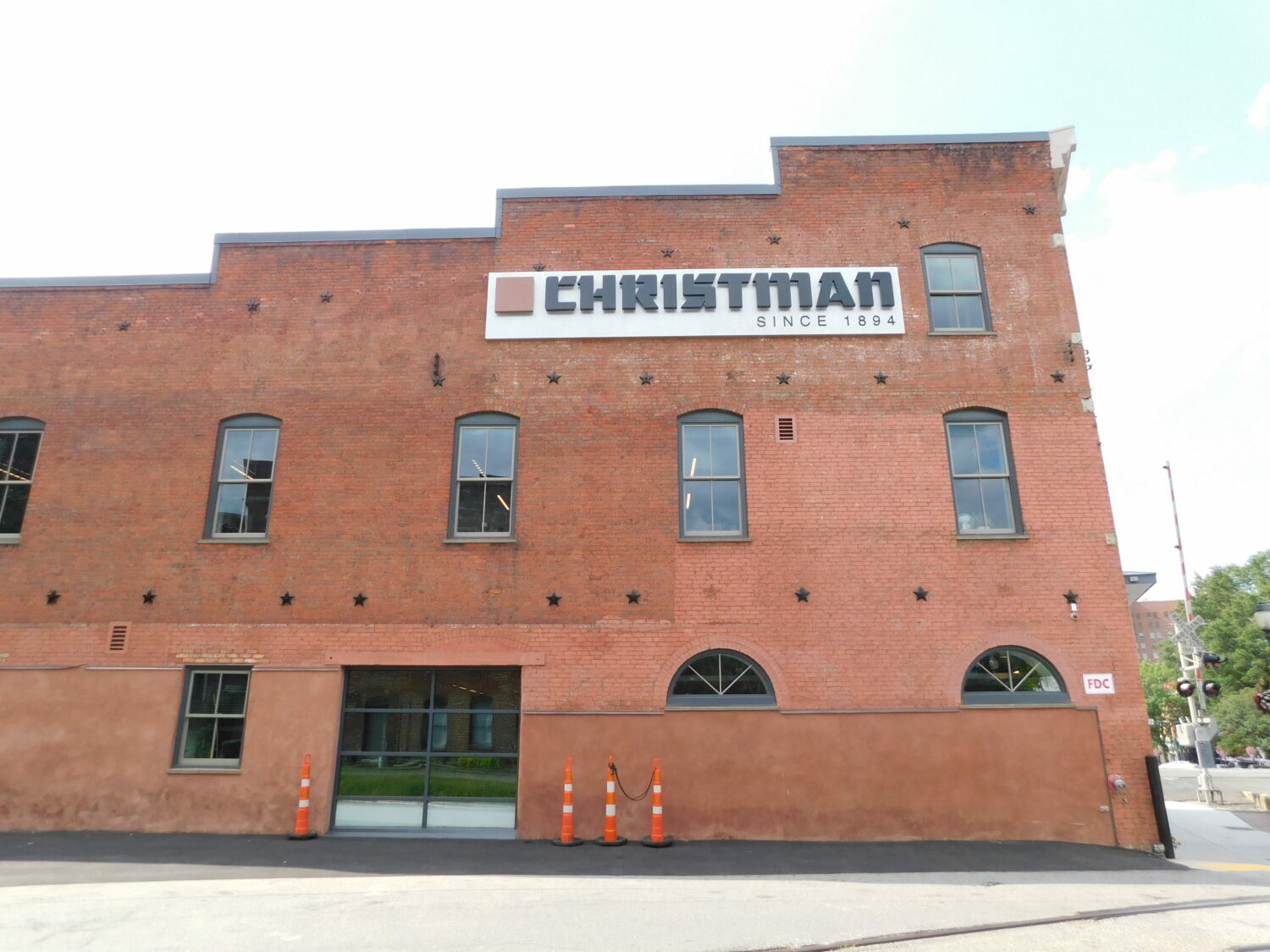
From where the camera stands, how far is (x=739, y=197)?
12.6 metres

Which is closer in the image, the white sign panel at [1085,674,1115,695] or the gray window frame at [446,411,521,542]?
the white sign panel at [1085,674,1115,695]

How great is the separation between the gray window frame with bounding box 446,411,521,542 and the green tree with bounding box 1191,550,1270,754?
49.1m

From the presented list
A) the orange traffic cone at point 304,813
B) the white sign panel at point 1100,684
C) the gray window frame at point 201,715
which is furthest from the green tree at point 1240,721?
the gray window frame at point 201,715

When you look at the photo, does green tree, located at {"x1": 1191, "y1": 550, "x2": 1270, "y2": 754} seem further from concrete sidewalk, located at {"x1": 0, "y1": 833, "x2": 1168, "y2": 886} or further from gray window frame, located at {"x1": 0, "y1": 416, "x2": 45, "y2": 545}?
gray window frame, located at {"x1": 0, "y1": 416, "x2": 45, "y2": 545}

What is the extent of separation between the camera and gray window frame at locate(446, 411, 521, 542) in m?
11.3

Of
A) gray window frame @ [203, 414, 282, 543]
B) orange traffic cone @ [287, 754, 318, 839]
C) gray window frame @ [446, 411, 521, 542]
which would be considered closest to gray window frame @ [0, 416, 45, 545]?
gray window frame @ [203, 414, 282, 543]

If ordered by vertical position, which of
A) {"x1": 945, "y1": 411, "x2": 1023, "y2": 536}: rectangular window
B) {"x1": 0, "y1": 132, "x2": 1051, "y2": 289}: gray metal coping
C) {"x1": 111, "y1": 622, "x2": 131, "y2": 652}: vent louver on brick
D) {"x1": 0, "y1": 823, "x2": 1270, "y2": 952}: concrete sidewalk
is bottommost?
{"x1": 0, "y1": 823, "x2": 1270, "y2": 952}: concrete sidewalk

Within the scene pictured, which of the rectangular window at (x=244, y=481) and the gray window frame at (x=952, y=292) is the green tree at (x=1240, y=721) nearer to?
the gray window frame at (x=952, y=292)

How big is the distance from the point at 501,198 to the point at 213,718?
29.4 feet

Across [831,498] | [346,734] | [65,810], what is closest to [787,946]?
[831,498]

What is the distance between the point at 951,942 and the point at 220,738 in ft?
31.2

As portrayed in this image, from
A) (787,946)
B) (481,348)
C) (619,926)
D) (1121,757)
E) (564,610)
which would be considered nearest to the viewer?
(787,946)

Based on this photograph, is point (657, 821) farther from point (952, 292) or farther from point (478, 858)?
point (952, 292)

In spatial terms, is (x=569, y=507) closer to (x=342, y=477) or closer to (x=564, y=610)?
(x=564, y=610)
